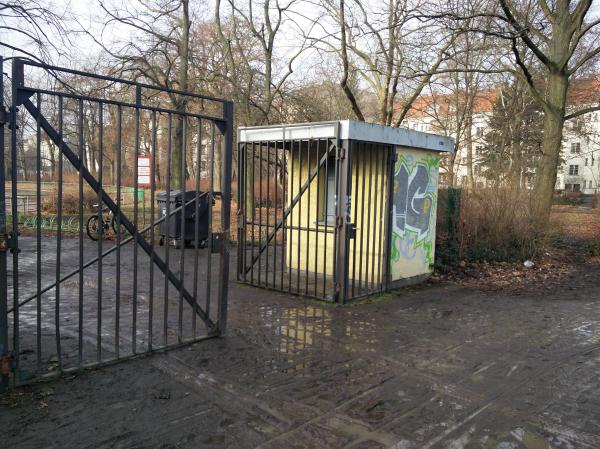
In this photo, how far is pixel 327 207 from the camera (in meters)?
8.21

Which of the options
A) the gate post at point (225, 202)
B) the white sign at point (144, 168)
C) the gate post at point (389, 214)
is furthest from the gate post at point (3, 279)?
the white sign at point (144, 168)

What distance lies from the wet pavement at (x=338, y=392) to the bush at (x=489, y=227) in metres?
Answer: 4.62

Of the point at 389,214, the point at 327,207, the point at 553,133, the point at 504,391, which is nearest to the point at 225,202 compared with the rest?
the point at 327,207

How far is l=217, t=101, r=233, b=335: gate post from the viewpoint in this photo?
5.35 m

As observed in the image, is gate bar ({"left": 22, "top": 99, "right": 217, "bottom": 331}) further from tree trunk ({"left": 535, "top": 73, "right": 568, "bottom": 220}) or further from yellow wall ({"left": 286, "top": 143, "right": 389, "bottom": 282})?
tree trunk ({"left": 535, "top": 73, "right": 568, "bottom": 220})

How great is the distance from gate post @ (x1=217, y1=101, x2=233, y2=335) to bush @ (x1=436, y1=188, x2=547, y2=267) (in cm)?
678

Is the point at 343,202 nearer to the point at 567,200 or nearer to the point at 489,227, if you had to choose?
the point at 489,227

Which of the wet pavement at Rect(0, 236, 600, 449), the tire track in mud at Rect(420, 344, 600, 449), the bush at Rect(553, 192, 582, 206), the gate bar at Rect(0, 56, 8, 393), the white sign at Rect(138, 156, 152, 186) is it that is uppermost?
the white sign at Rect(138, 156, 152, 186)

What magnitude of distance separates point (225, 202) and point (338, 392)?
239 cm

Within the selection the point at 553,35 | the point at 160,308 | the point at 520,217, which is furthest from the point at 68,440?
the point at 553,35

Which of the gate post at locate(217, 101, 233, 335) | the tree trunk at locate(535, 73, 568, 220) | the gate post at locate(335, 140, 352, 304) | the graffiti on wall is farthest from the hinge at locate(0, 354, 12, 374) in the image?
the tree trunk at locate(535, 73, 568, 220)

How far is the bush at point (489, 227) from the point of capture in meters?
11.3

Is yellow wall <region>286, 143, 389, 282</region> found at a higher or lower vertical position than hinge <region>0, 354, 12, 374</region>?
higher

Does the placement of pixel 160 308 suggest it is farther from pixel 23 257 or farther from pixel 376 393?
pixel 23 257
